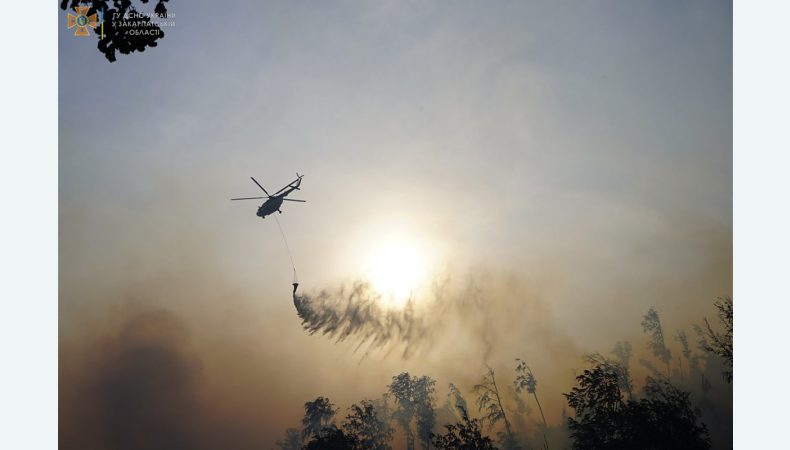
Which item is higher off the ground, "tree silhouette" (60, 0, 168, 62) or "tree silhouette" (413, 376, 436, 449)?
"tree silhouette" (60, 0, 168, 62)

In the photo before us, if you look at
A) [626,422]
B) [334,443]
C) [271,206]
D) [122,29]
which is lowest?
[626,422]

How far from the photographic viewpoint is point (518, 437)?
183ft

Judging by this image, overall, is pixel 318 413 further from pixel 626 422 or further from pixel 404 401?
pixel 626 422

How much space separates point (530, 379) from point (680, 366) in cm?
2246

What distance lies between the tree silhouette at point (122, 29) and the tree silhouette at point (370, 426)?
4187cm

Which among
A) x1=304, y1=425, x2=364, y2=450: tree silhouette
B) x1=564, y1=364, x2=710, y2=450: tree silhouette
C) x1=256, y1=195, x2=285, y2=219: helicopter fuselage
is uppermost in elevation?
x1=256, y1=195, x2=285, y2=219: helicopter fuselage

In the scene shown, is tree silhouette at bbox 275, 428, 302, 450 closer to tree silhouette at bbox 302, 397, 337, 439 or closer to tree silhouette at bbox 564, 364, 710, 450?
tree silhouette at bbox 302, 397, 337, 439

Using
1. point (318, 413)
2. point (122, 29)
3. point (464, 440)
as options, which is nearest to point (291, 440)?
point (318, 413)

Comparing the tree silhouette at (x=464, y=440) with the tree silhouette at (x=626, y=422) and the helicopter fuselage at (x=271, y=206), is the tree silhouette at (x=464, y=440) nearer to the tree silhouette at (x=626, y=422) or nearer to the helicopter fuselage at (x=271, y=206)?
the tree silhouette at (x=626, y=422)

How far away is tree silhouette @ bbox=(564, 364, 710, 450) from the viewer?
96.6 feet

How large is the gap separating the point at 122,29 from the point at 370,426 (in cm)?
4776

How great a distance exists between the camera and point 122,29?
11.0 metres

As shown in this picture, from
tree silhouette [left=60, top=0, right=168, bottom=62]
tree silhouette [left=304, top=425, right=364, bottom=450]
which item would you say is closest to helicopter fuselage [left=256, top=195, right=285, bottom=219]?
tree silhouette [left=304, top=425, right=364, bottom=450]

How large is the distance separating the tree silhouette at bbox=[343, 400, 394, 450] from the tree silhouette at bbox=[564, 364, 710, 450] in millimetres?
21525
